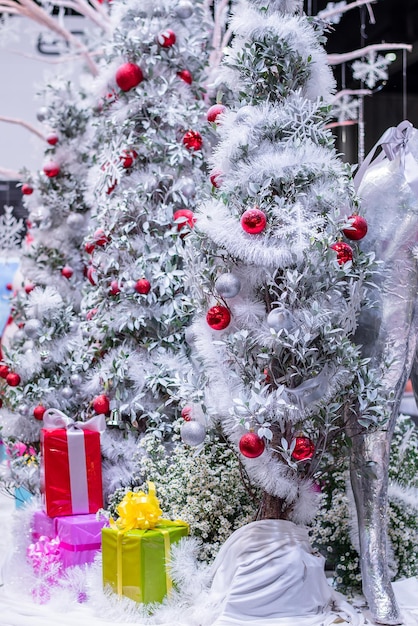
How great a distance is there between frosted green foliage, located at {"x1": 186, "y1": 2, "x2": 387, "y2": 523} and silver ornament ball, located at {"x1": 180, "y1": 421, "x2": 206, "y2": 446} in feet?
0.20

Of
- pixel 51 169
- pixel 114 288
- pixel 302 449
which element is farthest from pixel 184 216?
pixel 51 169

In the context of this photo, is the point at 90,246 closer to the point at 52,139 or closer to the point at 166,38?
the point at 52,139

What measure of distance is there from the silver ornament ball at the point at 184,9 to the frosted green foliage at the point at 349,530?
225cm

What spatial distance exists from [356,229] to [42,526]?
1906mm

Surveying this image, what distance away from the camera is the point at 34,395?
4.27 meters

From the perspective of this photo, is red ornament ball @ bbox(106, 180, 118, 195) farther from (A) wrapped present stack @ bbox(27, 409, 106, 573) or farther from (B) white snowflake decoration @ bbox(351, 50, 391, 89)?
(B) white snowflake decoration @ bbox(351, 50, 391, 89)

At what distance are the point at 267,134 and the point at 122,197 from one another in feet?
3.81

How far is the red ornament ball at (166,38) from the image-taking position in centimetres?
420

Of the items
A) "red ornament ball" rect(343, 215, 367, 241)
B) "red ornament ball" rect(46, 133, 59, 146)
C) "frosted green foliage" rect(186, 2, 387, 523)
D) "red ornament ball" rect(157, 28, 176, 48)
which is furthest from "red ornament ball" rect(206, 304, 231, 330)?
"red ornament ball" rect(46, 133, 59, 146)

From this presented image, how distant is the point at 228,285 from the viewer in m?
3.02

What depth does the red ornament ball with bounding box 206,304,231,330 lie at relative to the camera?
309 centimetres

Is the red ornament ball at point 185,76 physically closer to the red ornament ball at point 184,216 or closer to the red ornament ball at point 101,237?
the red ornament ball at point 184,216

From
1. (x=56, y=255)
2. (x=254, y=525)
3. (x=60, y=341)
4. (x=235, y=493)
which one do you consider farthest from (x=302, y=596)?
(x=56, y=255)

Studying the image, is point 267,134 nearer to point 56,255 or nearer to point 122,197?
point 122,197
